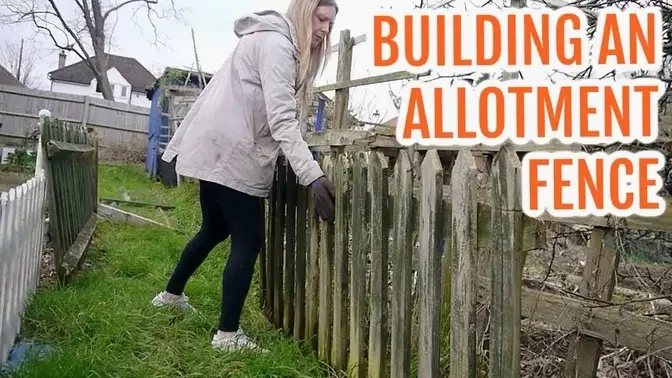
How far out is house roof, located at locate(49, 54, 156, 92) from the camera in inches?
1624

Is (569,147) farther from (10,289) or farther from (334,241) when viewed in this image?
(10,289)

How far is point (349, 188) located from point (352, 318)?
0.50 m

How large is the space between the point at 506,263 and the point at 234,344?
1.37 metres

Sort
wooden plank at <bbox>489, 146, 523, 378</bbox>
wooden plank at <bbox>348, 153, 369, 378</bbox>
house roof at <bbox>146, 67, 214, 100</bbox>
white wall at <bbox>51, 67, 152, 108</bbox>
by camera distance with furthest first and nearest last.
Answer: white wall at <bbox>51, 67, 152, 108</bbox> → house roof at <bbox>146, 67, 214, 100</bbox> → wooden plank at <bbox>348, 153, 369, 378</bbox> → wooden plank at <bbox>489, 146, 523, 378</bbox>

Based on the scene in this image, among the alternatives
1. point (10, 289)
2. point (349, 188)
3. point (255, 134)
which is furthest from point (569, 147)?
point (10, 289)

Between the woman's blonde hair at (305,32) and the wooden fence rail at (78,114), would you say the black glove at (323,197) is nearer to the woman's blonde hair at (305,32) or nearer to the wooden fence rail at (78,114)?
the woman's blonde hair at (305,32)

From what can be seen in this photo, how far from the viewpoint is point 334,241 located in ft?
7.97

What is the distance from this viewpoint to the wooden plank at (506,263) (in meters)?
1.42

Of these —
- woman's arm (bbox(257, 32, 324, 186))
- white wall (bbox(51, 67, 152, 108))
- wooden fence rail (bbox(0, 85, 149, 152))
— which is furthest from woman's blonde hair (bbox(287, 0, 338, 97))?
white wall (bbox(51, 67, 152, 108))

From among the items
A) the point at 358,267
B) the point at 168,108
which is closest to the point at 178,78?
the point at 168,108

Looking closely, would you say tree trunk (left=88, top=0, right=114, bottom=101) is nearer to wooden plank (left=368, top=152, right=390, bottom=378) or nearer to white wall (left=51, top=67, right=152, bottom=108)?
white wall (left=51, top=67, right=152, bottom=108)
